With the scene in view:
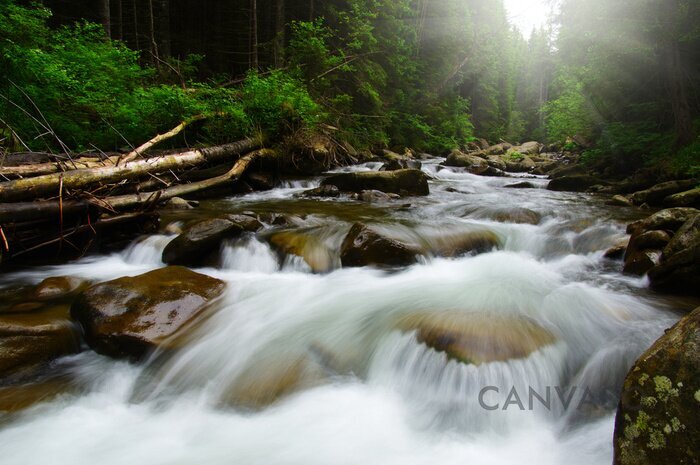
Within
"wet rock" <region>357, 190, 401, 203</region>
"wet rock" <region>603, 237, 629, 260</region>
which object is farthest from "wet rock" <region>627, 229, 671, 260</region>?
"wet rock" <region>357, 190, 401, 203</region>

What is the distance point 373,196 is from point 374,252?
394 centimetres

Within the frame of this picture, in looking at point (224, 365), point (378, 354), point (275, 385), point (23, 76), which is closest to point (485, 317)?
point (378, 354)

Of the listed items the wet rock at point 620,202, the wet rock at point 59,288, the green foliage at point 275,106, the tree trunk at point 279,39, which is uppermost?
the tree trunk at point 279,39

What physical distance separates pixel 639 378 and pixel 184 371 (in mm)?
3056

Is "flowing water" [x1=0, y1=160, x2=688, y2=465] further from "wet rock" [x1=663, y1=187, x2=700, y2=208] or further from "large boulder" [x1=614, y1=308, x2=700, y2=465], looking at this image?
"wet rock" [x1=663, y1=187, x2=700, y2=208]

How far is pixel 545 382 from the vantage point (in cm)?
274

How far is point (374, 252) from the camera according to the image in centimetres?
493

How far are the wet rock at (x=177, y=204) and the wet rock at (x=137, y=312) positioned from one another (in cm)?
360

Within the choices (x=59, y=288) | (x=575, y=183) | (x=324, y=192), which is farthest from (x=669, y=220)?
(x=575, y=183)

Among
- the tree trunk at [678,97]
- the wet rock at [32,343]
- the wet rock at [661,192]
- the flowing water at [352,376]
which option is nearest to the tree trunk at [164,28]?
the flowing water at [352,376]

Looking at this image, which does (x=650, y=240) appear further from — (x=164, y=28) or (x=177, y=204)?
(x=164, y=28)

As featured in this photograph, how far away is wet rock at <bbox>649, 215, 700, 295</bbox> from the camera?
11.8ft

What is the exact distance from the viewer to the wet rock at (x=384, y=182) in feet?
30.7

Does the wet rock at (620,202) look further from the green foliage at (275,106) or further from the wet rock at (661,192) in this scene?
the green foliage at (275,106)
